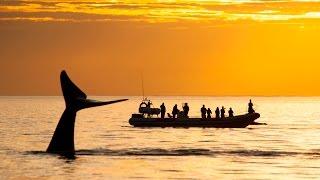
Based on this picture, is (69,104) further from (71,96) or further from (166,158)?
(166,158)

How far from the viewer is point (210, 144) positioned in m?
80.4

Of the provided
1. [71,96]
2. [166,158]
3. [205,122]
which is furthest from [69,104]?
[205,122]

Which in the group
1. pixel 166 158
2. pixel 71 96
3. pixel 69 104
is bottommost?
pixel 166 158

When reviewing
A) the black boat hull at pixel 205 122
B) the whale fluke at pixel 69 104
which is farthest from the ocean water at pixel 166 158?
the black boat hull at pixel 205 122

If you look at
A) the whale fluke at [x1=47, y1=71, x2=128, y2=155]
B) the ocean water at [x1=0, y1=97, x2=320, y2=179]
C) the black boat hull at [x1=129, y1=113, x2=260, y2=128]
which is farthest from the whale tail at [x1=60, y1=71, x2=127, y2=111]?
the black boat hull at [x1=129, y1=113, x2=260, y2=128]

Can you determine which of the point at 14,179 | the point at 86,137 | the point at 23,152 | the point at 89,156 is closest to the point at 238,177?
the point at 14,179

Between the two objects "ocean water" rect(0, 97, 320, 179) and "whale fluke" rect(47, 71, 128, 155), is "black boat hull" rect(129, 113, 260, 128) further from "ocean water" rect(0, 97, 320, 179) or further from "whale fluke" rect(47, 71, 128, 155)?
"whale fluke" rect(47, 71, 128, 155)

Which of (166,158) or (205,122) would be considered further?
(205,122)

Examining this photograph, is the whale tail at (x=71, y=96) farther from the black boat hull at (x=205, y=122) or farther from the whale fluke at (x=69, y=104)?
the black boat hull at (x=205, y=122)

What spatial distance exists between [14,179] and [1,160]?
39.9ft

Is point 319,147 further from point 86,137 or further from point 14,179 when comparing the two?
point 14,179

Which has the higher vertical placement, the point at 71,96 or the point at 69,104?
the point at 71,96

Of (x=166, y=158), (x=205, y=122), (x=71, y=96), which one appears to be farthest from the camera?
(x=205, y=122)

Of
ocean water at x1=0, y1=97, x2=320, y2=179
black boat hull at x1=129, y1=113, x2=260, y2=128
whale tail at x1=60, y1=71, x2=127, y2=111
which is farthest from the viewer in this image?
black boat hull at x1=129, y1=113, x2=260, y2=128
